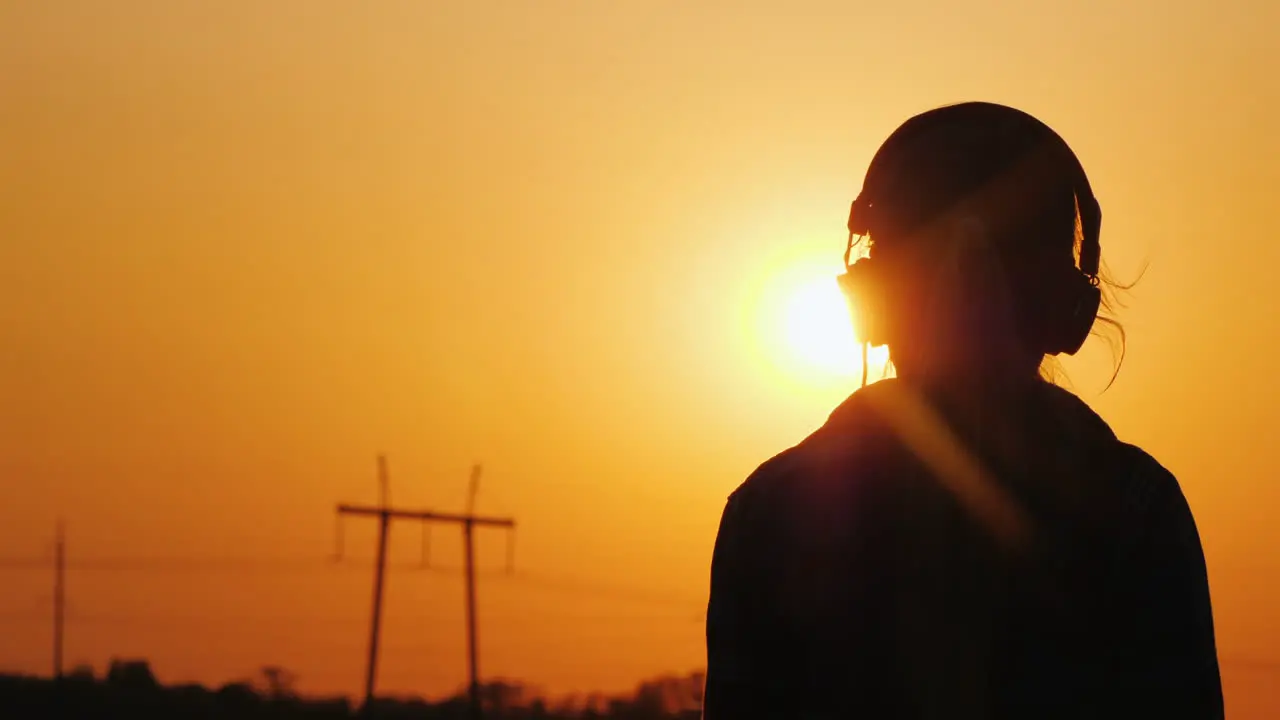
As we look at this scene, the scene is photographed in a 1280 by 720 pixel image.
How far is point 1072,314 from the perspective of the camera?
3.39 metres

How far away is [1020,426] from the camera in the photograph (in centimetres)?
320

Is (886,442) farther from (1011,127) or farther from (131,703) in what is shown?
(131,703)

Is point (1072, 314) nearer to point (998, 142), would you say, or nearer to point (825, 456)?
point (998, 142)

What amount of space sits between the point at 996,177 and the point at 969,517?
1.95ft

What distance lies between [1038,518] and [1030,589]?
12cm

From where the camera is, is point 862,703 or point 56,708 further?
point 56,708

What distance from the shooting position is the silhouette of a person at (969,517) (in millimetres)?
3158

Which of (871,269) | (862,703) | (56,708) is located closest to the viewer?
(862,703)

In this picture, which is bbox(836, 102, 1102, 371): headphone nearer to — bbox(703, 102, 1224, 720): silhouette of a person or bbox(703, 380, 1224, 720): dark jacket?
bbox(703, 102, 1224, 720): silhouette of a person

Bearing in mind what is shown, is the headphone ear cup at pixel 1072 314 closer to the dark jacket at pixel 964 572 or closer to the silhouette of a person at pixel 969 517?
the silhouette of a person at pixel 969 517

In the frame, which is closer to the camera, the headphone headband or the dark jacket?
the dark jacket

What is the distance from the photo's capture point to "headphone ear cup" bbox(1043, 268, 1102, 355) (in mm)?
3375

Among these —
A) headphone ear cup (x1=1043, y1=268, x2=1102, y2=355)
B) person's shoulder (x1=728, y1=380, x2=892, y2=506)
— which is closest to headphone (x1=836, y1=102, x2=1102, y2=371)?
headphone ear cup (x1=1043, y1=268, x2=1102, y2=355)

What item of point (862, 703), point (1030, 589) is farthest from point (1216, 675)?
point (862, 703)
